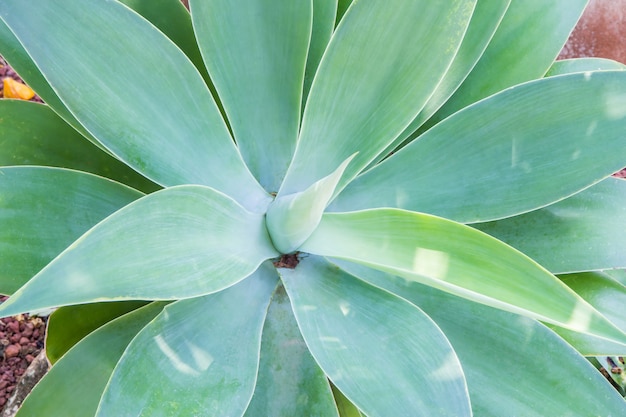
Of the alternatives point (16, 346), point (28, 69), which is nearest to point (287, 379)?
point (28, 69)

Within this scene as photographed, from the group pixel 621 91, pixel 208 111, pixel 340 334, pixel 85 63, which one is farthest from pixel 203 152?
pixel 621 91

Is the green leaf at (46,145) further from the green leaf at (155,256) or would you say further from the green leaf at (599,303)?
the green leaf at (599,303)

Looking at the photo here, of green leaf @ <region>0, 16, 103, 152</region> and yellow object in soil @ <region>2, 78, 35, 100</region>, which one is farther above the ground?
yellow object in soil @ <region>2, 78, 35, 100</region>

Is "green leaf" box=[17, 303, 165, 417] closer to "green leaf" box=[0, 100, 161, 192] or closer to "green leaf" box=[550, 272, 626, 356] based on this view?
"green leaf" box=[0, 100, 161, 192]

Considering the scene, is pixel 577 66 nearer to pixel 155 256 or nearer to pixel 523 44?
pixel 523 44

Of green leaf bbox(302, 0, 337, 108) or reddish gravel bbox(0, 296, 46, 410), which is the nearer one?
green leaf bbox(302, 0, 337, 108)

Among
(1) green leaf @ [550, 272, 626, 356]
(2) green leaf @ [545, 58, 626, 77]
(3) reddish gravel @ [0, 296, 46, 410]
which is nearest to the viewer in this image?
(1) green leaf @ [550, 272, 626, 356]

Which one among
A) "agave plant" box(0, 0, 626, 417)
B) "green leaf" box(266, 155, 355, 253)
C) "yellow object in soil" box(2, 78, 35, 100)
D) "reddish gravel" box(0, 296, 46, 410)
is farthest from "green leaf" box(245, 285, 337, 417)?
"yellow object in soil" box(2, 78, 35, 100)
